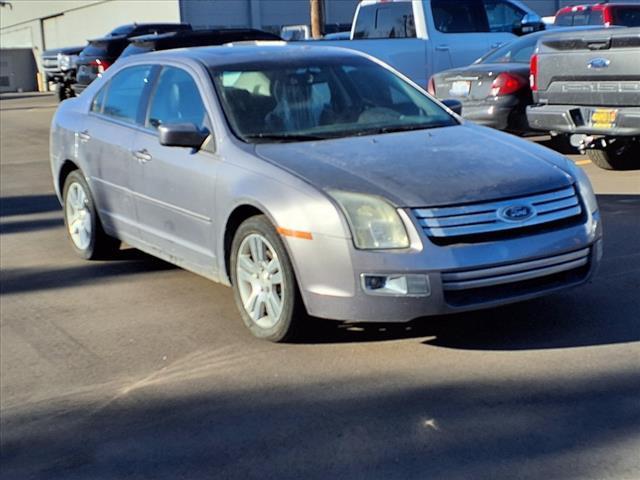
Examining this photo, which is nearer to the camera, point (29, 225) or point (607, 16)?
point (29, 225)

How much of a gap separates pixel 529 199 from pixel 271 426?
1856 mm

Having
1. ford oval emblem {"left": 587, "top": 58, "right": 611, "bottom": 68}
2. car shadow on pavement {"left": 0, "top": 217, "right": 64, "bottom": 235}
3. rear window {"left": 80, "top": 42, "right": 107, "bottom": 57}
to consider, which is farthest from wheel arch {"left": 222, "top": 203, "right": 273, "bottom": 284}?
rear window {"left": 80, "top": 42, "right": 107, "bottom": 57}

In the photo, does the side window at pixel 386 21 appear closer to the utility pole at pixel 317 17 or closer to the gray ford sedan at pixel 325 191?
the utility pole at pixel 317 17

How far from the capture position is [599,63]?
983 cm

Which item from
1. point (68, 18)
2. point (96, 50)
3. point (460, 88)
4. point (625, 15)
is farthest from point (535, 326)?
point (68, 18)

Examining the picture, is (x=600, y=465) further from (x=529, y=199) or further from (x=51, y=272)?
(x=51, y=272)

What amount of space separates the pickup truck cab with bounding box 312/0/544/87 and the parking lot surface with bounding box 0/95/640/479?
8.57 m

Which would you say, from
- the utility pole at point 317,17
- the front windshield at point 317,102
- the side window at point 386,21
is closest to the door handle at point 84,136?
the front windshield at point 317,102

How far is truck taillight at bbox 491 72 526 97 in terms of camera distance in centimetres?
1209

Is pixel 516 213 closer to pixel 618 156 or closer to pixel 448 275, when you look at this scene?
pixel 448 275

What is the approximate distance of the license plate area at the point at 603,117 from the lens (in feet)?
32.1

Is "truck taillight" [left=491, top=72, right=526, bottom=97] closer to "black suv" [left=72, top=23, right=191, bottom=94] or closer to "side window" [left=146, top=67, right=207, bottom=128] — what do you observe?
"side window" [left=146, top=67, right=207, bottom=128]

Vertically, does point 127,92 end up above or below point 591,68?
above

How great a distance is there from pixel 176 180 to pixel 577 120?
17.2ft
